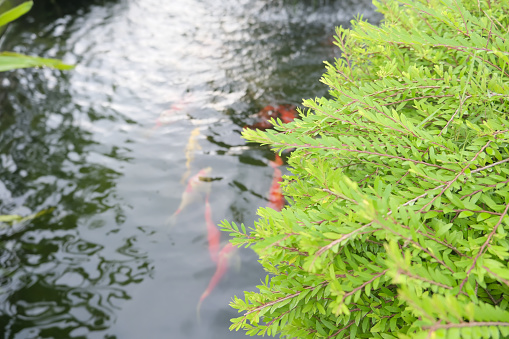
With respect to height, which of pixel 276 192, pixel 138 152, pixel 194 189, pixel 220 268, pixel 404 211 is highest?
pixel 404 211

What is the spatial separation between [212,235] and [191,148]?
4.44ft

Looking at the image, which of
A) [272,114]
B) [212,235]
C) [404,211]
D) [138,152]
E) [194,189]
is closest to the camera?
[404,211]

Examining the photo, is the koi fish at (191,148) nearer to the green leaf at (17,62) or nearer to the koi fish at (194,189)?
the koi fish at (194,189)

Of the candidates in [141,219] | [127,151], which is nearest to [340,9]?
[127,151]

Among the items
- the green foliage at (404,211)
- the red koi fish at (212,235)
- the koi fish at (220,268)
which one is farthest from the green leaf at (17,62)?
the green foliage at (404,211)

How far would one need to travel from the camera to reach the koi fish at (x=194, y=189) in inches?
144

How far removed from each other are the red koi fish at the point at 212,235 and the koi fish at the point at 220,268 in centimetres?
5

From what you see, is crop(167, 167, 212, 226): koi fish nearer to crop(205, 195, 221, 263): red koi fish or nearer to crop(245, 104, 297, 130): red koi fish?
crop(205, 195, 221, 263): red koi fish

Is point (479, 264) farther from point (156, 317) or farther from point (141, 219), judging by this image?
point (141, 219)

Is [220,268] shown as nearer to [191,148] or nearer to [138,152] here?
[191,148]

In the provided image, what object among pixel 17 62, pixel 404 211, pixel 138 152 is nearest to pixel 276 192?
pixel 138 152

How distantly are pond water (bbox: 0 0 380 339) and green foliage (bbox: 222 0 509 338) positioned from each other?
1.69 m

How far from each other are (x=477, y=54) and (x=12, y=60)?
10.9ft

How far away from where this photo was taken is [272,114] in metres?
4.65
